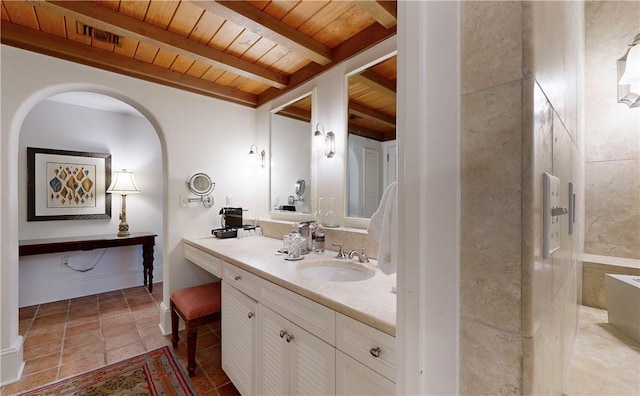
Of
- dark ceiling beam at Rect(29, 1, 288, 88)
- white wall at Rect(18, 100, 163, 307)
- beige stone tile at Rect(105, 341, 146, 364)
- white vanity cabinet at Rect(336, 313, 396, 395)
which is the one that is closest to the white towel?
white vanity cabinet at Rect(336, 313, 396, 395)

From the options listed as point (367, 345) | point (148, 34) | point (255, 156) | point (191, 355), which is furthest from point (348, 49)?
point (191, 355)

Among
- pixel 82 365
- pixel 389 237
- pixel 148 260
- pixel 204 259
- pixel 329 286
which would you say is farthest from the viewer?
pixel 148 260

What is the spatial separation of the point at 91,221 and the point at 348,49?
3570mm

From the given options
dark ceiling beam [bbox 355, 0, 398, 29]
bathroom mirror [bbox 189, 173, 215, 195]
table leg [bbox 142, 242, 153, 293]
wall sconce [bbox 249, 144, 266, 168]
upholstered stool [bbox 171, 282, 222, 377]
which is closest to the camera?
dark ceiling beam [bbox 355, 0, 398, 29]

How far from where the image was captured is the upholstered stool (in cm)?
176

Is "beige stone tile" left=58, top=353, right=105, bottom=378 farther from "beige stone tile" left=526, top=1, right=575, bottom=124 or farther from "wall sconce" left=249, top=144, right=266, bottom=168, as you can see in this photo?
"beige stone tile" left=526, top=1, right=575, bottom=124

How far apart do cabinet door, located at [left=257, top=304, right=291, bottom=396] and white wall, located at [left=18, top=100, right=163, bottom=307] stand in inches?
119

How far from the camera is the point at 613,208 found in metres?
1.04

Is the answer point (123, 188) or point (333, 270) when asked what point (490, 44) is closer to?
point (333, 270)

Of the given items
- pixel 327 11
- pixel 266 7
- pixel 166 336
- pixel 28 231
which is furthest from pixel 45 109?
pixel 327 11

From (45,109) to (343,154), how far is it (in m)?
3.52

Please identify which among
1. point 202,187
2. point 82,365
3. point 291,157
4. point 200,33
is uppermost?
point 200,33

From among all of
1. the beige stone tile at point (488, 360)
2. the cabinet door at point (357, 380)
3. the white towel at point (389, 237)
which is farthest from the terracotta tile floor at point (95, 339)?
the beige stone tile at point (488, 360)

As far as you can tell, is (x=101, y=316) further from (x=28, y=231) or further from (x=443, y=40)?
(x=443, y=40)
